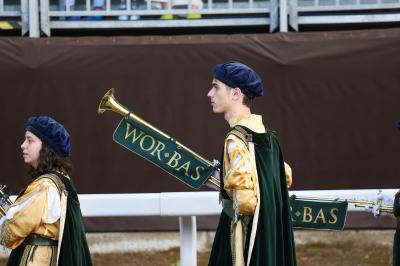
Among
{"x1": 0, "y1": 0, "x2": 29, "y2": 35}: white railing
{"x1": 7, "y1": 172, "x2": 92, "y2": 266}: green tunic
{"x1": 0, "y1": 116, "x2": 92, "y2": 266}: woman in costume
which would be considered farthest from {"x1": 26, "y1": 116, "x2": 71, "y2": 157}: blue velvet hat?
{"x1": 0, "y1": 0, "x2": 29, "y2": 35}: white railing

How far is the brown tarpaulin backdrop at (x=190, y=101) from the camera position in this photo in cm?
1006

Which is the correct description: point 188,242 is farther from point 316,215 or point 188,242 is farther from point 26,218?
point 26,218

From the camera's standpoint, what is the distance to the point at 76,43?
10.1 metres

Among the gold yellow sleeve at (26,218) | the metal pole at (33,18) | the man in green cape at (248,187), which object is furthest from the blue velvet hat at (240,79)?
the metal pole at (33,18)

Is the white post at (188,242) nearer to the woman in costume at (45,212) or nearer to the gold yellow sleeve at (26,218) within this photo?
the woman in costume at (45,212)

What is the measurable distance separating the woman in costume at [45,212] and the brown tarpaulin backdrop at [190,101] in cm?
415

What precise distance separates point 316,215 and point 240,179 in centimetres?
148

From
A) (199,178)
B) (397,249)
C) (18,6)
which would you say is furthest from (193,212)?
(18,6)

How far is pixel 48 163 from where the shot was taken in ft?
19.4

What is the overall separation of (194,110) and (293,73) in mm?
1002

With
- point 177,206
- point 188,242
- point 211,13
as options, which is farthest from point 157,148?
point 211,13

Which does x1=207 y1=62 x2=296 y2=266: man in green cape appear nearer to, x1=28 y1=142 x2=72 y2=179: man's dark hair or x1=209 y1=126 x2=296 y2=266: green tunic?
x1=209 y1=126 x2=296 y2=266: green tunic

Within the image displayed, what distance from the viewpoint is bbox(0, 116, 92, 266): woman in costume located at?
5.76m

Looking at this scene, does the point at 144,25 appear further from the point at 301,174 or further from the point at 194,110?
the point at 301,174
